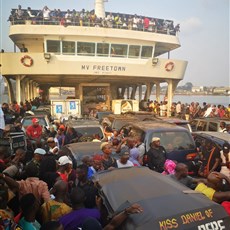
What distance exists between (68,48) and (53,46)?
1146 millimetres

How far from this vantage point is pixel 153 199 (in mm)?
2758

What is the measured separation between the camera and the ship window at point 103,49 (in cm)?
2227

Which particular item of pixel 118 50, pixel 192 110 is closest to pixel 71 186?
pixel 192 110

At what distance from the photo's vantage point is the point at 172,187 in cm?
308

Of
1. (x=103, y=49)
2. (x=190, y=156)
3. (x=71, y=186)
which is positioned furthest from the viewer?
(x=103, y=49)

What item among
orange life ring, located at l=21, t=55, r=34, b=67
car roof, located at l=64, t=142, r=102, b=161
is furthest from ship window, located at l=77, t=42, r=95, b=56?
car roof, located at l=64, t=142, r=102, b=161

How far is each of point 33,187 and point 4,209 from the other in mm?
768

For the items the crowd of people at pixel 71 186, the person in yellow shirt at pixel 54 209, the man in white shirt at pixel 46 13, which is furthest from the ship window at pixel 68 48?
the person in yellow shirt at pixel 54 209

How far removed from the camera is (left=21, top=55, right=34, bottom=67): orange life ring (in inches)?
794

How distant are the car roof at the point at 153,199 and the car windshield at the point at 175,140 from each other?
138 inches

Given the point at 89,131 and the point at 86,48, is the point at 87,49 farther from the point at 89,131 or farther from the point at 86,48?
the point at 89,131

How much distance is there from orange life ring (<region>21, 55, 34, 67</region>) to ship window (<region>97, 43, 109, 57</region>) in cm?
513

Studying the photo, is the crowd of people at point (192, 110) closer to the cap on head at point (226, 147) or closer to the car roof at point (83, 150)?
the cap on head at point (226, 147)

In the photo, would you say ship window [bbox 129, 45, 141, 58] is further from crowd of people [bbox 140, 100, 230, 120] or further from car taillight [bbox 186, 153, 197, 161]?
car taillight [bbox 186, 153, 197, 161]
